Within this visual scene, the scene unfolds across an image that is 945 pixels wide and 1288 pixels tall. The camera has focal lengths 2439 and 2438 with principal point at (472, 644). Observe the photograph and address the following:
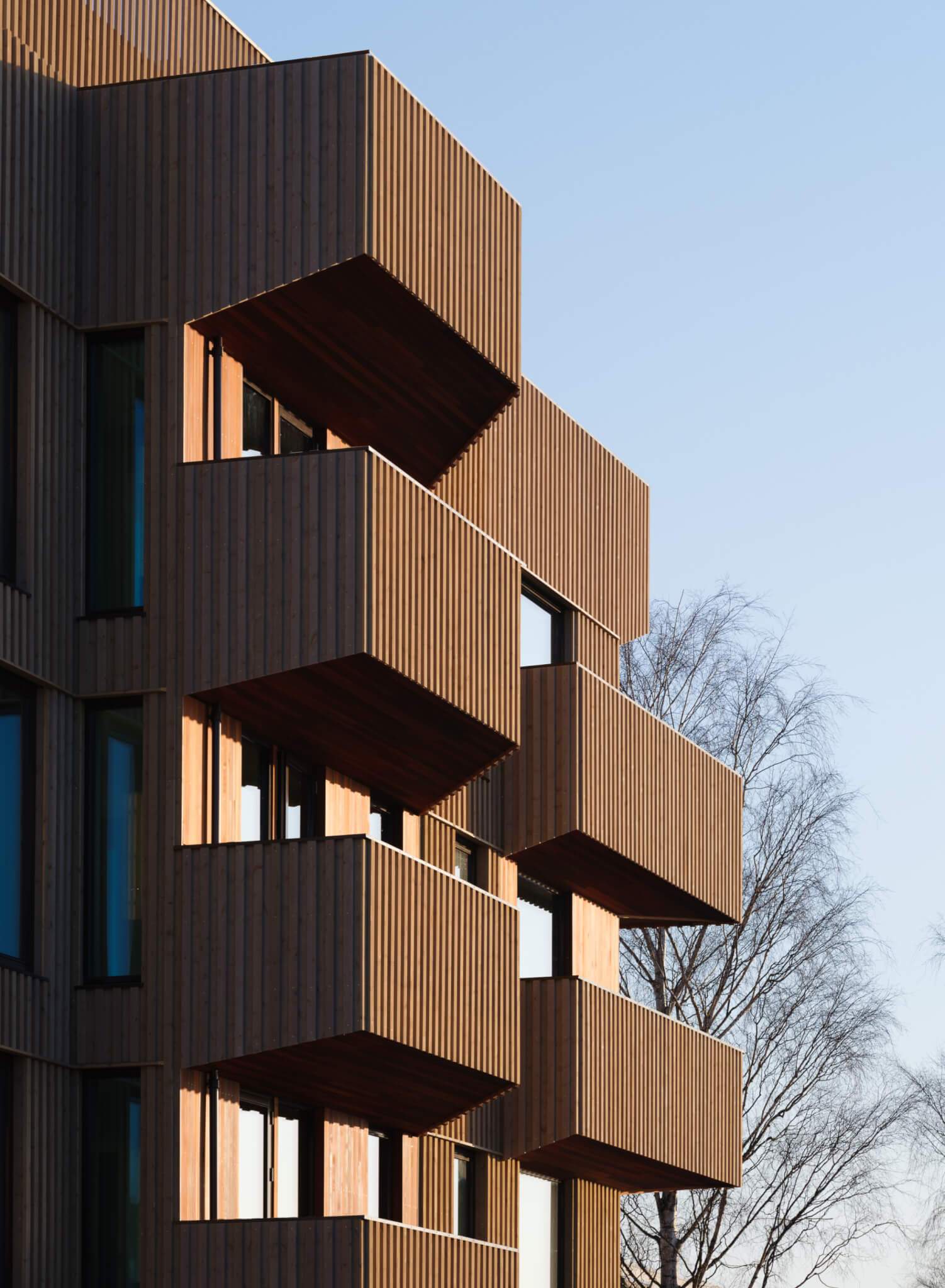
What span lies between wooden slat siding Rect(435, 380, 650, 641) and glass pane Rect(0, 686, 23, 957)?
809cm

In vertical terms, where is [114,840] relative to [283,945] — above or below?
above

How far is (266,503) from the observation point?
64.7ft

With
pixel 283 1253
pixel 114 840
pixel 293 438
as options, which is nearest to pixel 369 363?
pixel 293 438

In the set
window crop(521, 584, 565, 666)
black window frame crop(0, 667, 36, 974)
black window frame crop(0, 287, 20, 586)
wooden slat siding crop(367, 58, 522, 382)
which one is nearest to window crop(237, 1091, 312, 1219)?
black window frame crop(0, 667, 36, 974)

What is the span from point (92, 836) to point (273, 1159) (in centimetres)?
365

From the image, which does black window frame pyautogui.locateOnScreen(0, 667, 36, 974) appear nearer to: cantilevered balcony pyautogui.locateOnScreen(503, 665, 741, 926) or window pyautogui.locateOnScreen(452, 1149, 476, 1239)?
window pyautogui.locateOnScreen(452, 1149, 476, 1239)

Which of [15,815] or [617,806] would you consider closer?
[15,815]

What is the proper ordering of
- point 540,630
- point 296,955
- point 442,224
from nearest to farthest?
point 296,955 < point 442,224 < point 540,630

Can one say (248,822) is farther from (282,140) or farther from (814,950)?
(814,950)

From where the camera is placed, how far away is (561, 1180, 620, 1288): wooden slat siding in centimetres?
2858

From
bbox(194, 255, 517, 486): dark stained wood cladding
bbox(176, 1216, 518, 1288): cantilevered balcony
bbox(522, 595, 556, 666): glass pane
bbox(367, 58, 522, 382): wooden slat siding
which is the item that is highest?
bbox(367, 58, 522, 382): wooden slat siding

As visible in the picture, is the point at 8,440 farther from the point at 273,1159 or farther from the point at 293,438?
the point at 273,1159

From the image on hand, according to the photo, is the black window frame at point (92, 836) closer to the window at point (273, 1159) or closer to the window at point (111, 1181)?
the window at point (111, 1181)

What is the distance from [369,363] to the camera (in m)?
22.9
